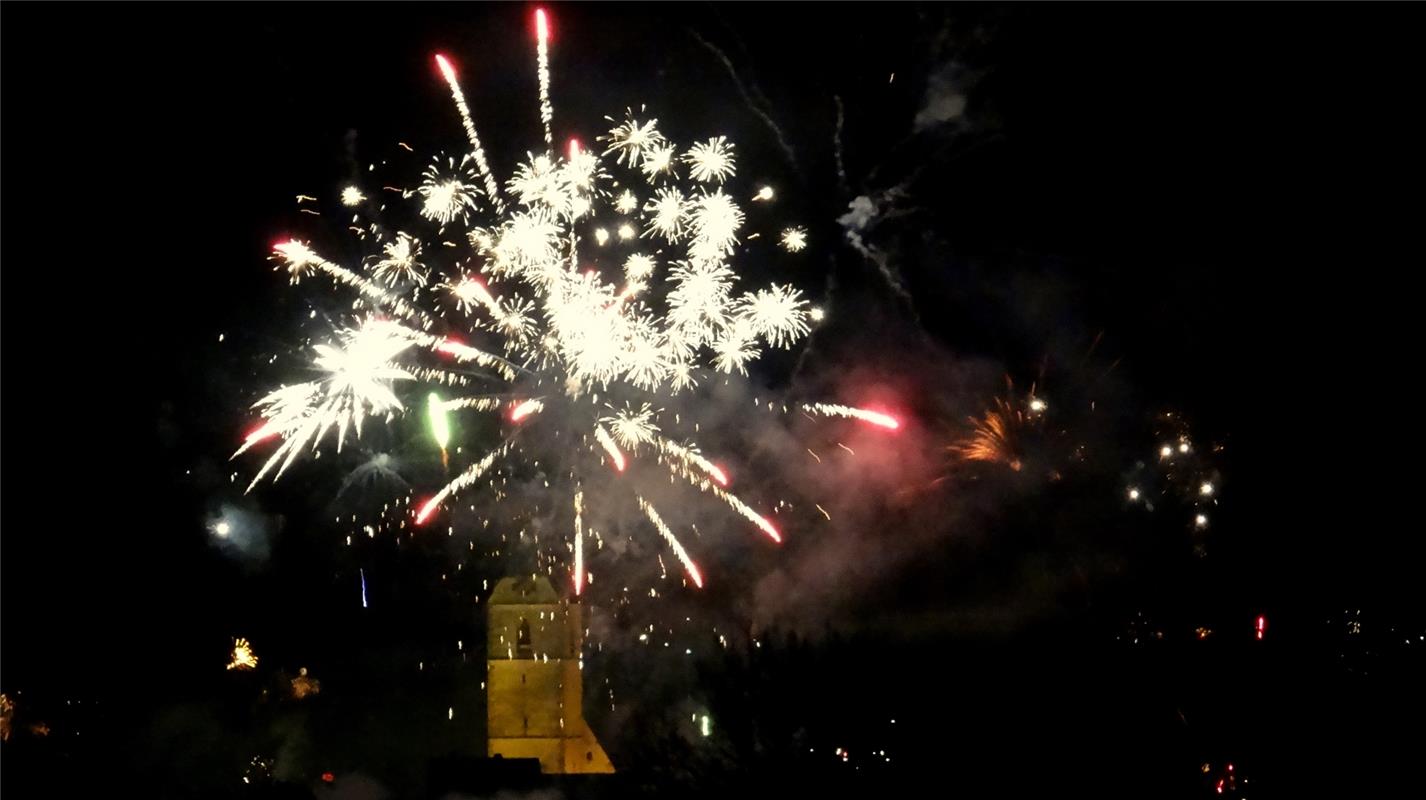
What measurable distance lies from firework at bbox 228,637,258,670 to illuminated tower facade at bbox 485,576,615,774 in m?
19.4

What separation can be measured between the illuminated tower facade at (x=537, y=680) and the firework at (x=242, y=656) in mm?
19376

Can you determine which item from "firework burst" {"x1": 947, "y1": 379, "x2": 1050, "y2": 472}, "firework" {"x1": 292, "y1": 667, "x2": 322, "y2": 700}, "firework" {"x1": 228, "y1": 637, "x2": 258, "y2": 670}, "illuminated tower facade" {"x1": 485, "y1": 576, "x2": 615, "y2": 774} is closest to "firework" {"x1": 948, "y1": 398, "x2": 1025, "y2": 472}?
"firework burst" {"x1": 947, "y1": 379, "x2": 1050, "y2": 472}

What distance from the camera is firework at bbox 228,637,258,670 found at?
22.5 m

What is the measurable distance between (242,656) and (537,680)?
21430 millimetres

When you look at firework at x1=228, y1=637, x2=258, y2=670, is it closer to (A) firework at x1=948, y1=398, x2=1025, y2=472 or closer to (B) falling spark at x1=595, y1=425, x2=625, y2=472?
(B) falling spark at x1=595, y1=425, x2=625, y2=472

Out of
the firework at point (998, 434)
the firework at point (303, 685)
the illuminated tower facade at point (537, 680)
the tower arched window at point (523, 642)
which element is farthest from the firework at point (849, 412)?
the tower arched window at point (523, 642)

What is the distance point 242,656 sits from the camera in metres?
23.3

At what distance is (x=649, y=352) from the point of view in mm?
13812

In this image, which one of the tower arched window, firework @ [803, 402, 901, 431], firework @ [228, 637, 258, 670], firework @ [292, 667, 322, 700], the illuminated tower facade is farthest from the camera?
the tower arched window

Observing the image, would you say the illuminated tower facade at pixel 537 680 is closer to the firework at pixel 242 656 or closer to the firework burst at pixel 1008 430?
the firework at pixel 242 656

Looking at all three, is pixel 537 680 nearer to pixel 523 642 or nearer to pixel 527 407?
pixel 523 642

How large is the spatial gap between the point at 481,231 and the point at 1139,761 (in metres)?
8.15

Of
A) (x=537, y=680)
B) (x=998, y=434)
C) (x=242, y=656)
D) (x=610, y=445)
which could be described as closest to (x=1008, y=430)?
(x=998, y=434)

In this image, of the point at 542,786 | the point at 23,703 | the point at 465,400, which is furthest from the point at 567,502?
the point at 23,703
